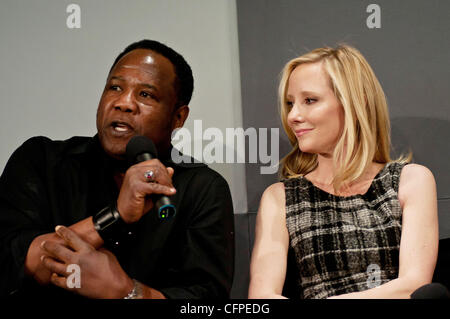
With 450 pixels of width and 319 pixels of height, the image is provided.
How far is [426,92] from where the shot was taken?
2463mm

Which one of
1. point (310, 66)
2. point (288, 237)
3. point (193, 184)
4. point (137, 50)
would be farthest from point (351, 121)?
point (137, 50)

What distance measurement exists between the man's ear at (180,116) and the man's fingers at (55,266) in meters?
0.69

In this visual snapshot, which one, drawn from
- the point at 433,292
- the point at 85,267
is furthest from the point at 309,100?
the point at 85,267

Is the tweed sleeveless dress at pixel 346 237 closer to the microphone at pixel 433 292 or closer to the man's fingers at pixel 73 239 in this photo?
the microphone at pixel 433 292

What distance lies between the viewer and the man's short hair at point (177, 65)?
2.16 metres

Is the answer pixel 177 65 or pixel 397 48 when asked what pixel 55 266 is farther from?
pixel 397 48

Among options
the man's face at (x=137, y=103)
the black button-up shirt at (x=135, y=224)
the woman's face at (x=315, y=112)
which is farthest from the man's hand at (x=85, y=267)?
the woman's face at (x=315, y=112)

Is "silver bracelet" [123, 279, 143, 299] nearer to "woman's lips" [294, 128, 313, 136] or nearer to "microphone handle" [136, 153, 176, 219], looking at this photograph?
"microphone handle" [136, 153, 176, 219]

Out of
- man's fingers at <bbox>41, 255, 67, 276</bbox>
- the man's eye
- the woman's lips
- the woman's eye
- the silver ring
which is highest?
the man's eye

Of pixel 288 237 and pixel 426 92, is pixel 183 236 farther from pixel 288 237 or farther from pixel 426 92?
pixel 426 92

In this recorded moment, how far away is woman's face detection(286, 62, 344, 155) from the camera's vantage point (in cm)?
205

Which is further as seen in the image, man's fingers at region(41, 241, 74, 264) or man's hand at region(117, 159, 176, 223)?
man's fingers at region(41, 241, 74, 264)

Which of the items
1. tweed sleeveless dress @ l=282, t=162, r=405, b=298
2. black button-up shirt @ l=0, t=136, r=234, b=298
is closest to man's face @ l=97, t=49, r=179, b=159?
black button-up shirt @ l=0, t=136, r=234, b=298

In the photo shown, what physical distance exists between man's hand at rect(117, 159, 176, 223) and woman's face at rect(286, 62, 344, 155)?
2.08ft
